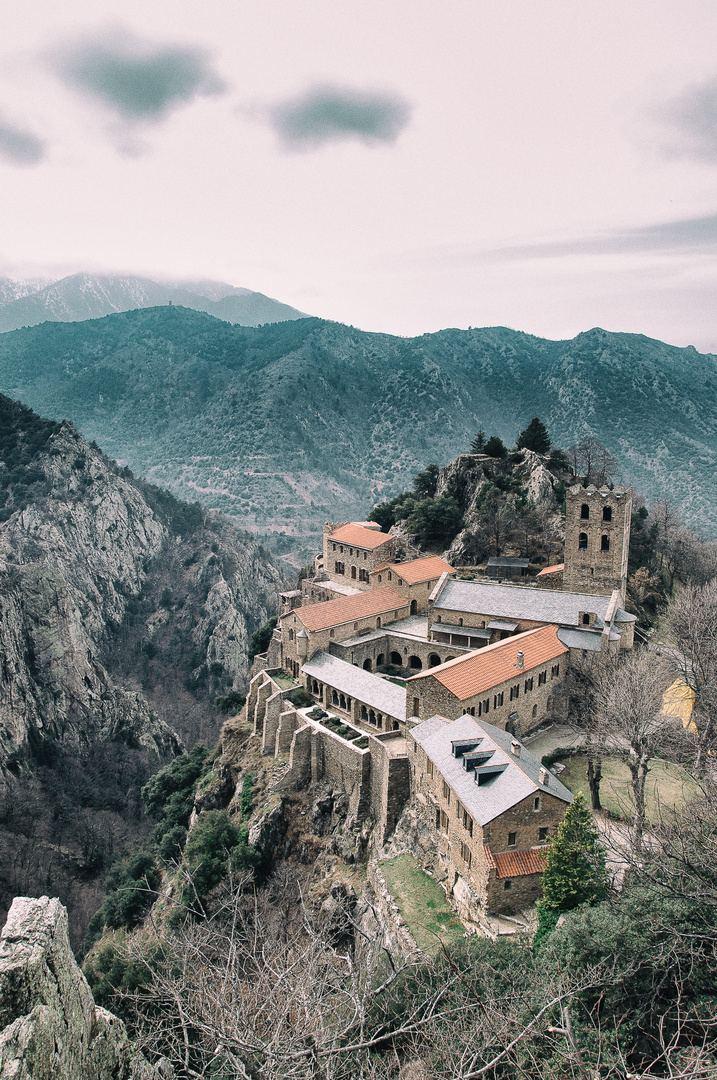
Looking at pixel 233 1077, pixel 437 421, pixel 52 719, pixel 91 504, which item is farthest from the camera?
pixel 437 421

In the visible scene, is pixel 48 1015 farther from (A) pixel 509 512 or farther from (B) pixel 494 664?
(A) pixel 509 512

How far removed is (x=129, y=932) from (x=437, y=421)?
16788cm

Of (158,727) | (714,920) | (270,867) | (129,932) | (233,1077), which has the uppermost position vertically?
(714,920)

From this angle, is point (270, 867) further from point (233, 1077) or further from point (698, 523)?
point (698, 523)

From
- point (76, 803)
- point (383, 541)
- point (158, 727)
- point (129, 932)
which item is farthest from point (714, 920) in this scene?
point (158, 727)

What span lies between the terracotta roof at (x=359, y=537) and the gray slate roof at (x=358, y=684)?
1323 cm

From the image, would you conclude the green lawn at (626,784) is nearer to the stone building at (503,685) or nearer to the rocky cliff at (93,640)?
the stone building at (503,685)

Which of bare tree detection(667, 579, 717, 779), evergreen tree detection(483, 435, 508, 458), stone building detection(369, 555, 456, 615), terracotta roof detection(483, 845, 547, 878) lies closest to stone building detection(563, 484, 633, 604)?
bare tree detection(667, 579, 717, 779)

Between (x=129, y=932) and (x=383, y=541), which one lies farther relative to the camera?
(x=383, y=541)

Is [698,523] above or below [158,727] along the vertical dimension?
above

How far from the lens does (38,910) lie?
33.2 ft

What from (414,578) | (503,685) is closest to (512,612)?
(503,685)

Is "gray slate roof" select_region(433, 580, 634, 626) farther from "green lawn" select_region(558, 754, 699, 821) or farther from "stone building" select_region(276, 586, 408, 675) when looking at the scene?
"green lawn" select_region(558, 754, 699, 821)

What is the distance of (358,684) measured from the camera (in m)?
34.4
